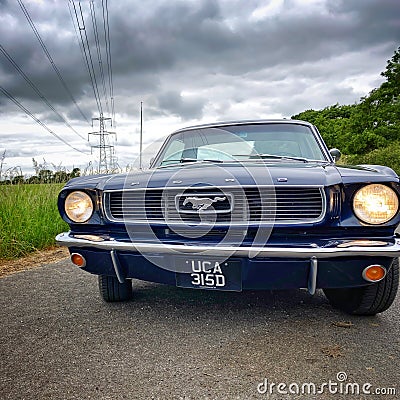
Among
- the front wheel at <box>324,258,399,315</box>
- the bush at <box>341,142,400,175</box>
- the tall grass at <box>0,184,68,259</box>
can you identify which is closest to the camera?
the front wheel at <box>324,258,399,315</box>

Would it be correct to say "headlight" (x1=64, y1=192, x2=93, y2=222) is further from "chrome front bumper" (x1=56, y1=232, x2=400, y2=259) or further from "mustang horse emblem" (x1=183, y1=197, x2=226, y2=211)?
"mustang horse emblem" (x1=183, y1=197, x2=226, y2=211)

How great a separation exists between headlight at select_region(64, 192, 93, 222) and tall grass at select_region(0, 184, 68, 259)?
102 inches

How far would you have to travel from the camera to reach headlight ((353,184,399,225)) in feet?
7.49

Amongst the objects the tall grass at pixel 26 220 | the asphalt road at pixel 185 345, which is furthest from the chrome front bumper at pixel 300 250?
the tall grass at pixel 26 220

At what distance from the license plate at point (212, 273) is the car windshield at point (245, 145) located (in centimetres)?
109

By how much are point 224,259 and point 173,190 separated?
1.69 ft

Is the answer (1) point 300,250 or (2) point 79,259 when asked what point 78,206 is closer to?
(2) point 79,259

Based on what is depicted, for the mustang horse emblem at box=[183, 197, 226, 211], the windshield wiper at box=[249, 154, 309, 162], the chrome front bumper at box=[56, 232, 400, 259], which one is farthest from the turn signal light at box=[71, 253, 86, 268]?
the windshield wiper at box=[249, 154, 309, 162]

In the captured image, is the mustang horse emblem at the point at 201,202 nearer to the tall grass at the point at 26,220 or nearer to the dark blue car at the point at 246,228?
the dark blue car at the point at 246,228

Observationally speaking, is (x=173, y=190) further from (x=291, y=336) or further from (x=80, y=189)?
(x=291, y=336)

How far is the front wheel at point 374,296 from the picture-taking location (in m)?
2.60

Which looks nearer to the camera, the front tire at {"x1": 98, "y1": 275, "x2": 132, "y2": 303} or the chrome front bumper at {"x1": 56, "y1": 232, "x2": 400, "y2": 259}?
the chrome front bumper at {"x1": 56, "y1": 232, "x2": 400, "y2": 259}

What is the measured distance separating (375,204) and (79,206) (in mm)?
1817

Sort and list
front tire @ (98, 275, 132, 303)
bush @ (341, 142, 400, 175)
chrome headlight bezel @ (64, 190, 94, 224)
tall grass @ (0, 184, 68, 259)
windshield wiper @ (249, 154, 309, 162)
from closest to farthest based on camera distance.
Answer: chrome headlight bezel @ (64, 190, 94, 224)
front tire @ (98, 275, 132, 303)
windshield wiper @ (249, 154, 309, 162)
tall grass @ (0, 184, 68, 259)
bush @ (341, 142, 400, 175)
